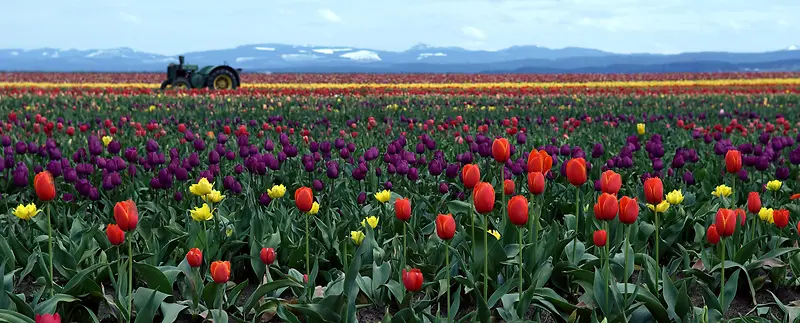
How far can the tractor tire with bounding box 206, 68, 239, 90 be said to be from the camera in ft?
81.4

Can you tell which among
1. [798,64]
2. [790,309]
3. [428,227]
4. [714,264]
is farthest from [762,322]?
[798,64]

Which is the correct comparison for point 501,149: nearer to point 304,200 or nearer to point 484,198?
point 484,198

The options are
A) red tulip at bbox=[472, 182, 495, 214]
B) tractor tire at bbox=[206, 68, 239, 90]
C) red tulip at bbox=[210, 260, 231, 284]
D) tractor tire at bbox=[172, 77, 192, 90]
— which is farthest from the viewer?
tractor tire at bbox=[206, 68, 239, 90]

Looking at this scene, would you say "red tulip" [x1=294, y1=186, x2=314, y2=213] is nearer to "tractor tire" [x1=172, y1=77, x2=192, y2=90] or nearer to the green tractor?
the green tractor

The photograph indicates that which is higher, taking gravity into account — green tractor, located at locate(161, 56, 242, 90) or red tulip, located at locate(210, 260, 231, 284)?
red tulip, located at locate(210, 260, 231, 284)

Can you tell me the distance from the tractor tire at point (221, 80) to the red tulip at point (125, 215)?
22615 millimetres

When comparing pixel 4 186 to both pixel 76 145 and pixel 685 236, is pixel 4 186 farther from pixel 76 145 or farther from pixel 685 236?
pixel 685 236

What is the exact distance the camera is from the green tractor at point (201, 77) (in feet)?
81.2

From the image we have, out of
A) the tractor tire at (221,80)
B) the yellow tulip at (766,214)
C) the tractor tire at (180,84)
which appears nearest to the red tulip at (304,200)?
the yellow tulip at (766,214)

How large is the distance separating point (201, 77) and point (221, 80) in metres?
0.78

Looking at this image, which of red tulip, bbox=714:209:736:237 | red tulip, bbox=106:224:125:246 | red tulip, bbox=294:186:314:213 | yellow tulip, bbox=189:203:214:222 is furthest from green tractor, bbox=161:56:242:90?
red tulip, bbox=714:209:736:237

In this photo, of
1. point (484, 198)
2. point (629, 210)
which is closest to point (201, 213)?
point (484, 198)

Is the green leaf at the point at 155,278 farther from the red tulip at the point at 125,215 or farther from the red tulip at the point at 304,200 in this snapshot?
the red tulip at the point at 304,200

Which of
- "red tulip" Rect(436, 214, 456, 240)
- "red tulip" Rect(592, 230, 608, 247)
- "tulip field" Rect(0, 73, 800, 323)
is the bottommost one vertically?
"tulip field" Rect(0, 73, 800, 323)
